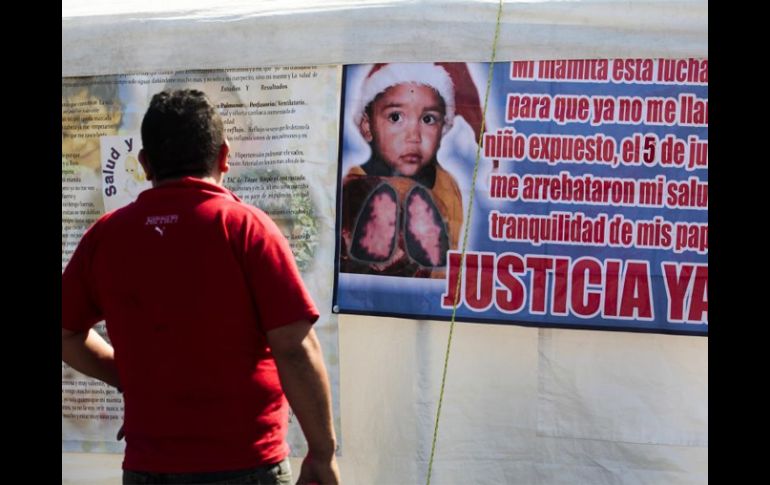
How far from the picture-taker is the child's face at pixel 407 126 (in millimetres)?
3691

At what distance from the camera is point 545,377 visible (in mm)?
3641

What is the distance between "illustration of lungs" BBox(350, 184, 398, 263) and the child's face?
13cm

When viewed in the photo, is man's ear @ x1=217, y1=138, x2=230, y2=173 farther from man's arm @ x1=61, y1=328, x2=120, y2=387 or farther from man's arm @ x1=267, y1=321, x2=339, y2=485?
man's arm @ x1=61, y1=328, x2=120, y2=387

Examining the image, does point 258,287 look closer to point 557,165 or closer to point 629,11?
point 557,165

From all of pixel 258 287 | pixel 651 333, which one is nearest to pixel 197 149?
pixel 258 287

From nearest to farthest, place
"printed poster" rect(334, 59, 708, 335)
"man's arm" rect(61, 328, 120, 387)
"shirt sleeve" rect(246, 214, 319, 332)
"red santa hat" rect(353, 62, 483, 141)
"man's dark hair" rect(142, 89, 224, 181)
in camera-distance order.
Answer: "shirt sleeve" rect(246, 214, 319, 332), "man's dark hair" rect(142, 89, 224, 181), "man's arm" rect(61, 328, 120, 387), "printed poster" rect(334, 59, 708, 335), "red santa hat" rect(353, 62, 483, 141)

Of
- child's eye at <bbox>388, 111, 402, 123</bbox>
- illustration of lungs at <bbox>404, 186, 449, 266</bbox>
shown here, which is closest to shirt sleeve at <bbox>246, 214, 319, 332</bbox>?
illustration of lungs at <bbox>404, 186, 449, 266</bbox>

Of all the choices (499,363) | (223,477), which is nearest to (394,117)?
(499,363)

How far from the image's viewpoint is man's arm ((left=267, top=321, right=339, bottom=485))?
7.09ft

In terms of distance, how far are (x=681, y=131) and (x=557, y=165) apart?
1.68ft

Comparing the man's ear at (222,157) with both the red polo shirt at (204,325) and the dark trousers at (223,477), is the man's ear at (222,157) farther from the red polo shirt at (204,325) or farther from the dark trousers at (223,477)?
the dark trousers at (223,477)

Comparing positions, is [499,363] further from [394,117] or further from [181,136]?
[181,136]

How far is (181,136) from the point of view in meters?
2.29

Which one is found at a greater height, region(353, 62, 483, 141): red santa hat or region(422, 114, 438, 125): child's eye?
region(353, 62, 483, 141): red santa hat
